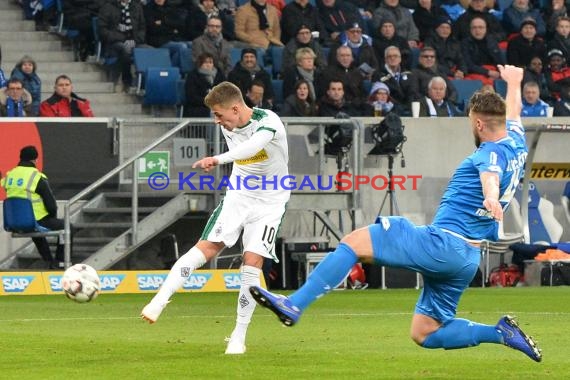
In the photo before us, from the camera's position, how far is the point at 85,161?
2288cm

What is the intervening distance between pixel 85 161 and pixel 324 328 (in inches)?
351

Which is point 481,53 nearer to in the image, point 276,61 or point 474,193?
point 276,61

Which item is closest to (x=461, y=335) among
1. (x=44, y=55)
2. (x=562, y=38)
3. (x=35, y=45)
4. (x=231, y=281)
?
(x=231, y=281)

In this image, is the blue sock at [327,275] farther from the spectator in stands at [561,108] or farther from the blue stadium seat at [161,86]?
the spectator in stands at [561,108]

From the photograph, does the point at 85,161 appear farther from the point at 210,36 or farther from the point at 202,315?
the point at 202,315

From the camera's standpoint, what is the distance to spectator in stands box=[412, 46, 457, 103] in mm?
25297

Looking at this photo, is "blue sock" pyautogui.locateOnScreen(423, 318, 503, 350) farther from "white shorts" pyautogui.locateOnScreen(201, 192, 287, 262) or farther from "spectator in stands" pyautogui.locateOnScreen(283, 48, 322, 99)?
"spectator in stands" pyautogui.locateOnScreen(283, 48, 322, 99)

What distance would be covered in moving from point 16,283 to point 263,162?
31.1 feet

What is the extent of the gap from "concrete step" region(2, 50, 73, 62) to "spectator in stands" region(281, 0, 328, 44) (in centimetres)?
382

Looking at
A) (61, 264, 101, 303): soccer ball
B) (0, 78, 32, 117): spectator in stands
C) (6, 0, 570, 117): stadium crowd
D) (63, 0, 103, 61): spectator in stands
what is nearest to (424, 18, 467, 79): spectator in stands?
(6, 0, 570, 117): stadium crowd

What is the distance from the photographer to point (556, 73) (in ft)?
89.6

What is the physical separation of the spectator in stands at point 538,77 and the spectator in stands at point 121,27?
6.88 meters

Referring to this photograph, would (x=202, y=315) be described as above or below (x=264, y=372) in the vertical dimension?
below

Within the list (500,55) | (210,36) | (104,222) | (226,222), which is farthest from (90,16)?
(226,222)
